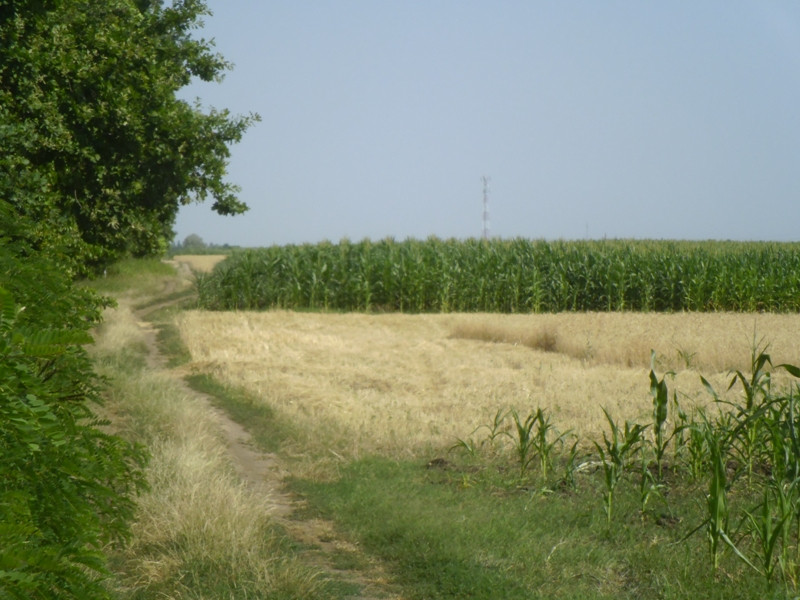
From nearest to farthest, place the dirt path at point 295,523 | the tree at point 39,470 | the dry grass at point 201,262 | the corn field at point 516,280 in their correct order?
the tree at point 39,470
the dirt path at point 295,523
the corn field at point 516,280
the dry grass at point 201,262

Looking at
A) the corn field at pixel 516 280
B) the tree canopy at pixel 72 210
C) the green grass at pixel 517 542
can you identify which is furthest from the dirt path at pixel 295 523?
the corn field at pixel 516 280

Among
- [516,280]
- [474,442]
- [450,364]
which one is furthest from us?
[516,280]

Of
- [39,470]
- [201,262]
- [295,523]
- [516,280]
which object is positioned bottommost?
[295,523]

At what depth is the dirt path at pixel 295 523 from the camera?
6.12 metres

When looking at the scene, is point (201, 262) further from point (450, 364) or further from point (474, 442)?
point (474, 442)

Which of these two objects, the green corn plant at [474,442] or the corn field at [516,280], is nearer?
the green corn plant at [474,442]

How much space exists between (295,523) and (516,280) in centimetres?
2316

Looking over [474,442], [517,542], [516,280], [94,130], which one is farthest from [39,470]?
[516,280]

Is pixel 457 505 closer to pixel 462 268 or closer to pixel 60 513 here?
pixel 60 513

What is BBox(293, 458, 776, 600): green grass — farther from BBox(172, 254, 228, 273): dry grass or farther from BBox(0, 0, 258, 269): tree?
BBox(172, 254, 228, 273): dry grass

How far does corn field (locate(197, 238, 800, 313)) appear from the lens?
95.1 feet

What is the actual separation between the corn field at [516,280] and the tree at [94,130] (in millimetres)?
10925

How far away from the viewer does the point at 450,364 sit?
15617mm

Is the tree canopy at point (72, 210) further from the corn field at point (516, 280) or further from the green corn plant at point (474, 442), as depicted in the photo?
the corn field at point (516, 280)
